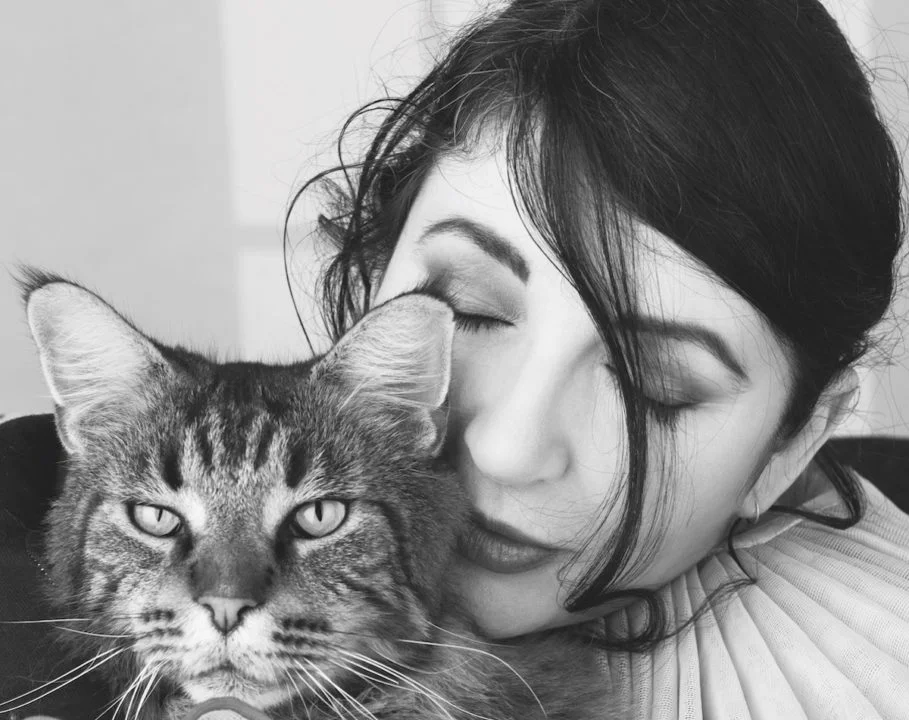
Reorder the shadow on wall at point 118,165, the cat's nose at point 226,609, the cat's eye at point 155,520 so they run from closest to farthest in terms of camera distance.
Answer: the cat's nose at point 226,609
the cat's eye at point 155,520
the shadow on wall at point 118,165

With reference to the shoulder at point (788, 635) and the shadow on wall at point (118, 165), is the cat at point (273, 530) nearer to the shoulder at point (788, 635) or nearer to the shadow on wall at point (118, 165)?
the shoulder at point (788, 635)

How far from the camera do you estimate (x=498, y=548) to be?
1.17 meters

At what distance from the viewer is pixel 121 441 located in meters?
1.10

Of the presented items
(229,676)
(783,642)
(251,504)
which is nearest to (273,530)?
(251,504)

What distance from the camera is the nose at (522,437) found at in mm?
1073

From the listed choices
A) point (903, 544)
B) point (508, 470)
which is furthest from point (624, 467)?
point (903, 544)

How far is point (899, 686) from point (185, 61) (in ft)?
7.22

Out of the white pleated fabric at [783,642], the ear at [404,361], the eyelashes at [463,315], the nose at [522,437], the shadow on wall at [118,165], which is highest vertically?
the shadow on wall at [118,165]

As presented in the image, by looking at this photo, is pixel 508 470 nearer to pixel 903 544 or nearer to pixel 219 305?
pixel 903 544

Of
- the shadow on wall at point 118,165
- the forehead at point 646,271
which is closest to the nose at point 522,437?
the forehead at point 646,271

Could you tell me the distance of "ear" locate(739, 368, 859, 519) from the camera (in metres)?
1.38

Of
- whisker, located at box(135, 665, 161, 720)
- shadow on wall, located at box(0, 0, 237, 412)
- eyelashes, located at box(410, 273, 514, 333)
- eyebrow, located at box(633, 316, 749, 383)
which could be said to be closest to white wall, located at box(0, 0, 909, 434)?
shadow on wall, located at box(0, 0, 237, 412)

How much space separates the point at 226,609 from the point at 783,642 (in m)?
0.76

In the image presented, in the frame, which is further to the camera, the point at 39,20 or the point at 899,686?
the point at 39,20
